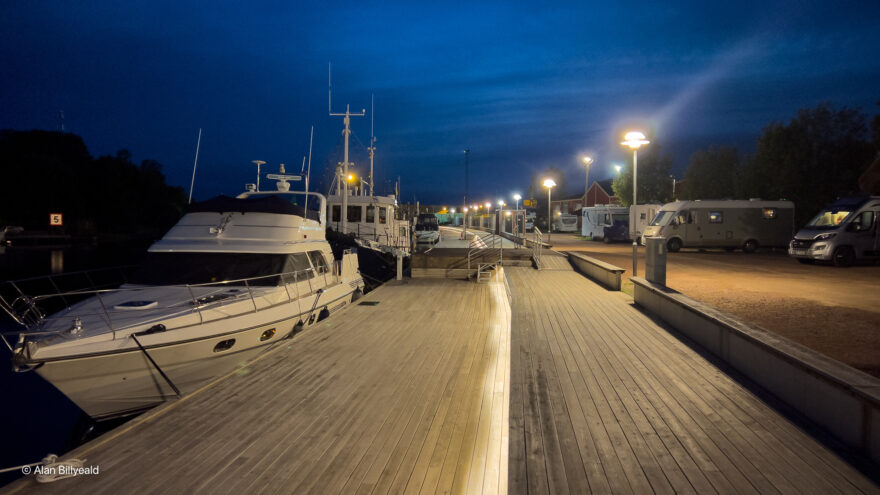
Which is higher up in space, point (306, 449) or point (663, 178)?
point (663, 178)

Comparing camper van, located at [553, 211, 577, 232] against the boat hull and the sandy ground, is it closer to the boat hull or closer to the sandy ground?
the sandy ground

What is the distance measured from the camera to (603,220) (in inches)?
1513

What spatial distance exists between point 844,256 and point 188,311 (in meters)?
22.2

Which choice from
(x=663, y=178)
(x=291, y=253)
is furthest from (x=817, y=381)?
(x=663, y=178)

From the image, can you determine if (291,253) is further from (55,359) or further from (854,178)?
(854,178)

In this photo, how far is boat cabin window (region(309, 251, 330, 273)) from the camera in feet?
33.6

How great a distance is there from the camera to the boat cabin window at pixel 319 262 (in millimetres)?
10234

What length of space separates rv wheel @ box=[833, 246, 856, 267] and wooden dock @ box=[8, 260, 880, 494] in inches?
624

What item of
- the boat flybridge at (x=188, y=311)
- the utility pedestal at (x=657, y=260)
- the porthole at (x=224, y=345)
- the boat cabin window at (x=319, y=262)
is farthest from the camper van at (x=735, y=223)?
the porthole at (x=224, y=345)

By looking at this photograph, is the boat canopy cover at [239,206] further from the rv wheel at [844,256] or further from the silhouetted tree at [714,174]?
the silhouetted tree at [714,174]

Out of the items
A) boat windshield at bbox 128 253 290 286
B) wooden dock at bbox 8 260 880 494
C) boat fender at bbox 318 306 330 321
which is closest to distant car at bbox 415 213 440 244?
boat fender at bbox 318 306 330 321

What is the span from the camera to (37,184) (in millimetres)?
49031

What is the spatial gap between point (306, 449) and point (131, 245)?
59131 millimetres

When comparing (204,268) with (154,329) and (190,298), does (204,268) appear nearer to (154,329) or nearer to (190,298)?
(190,298)
